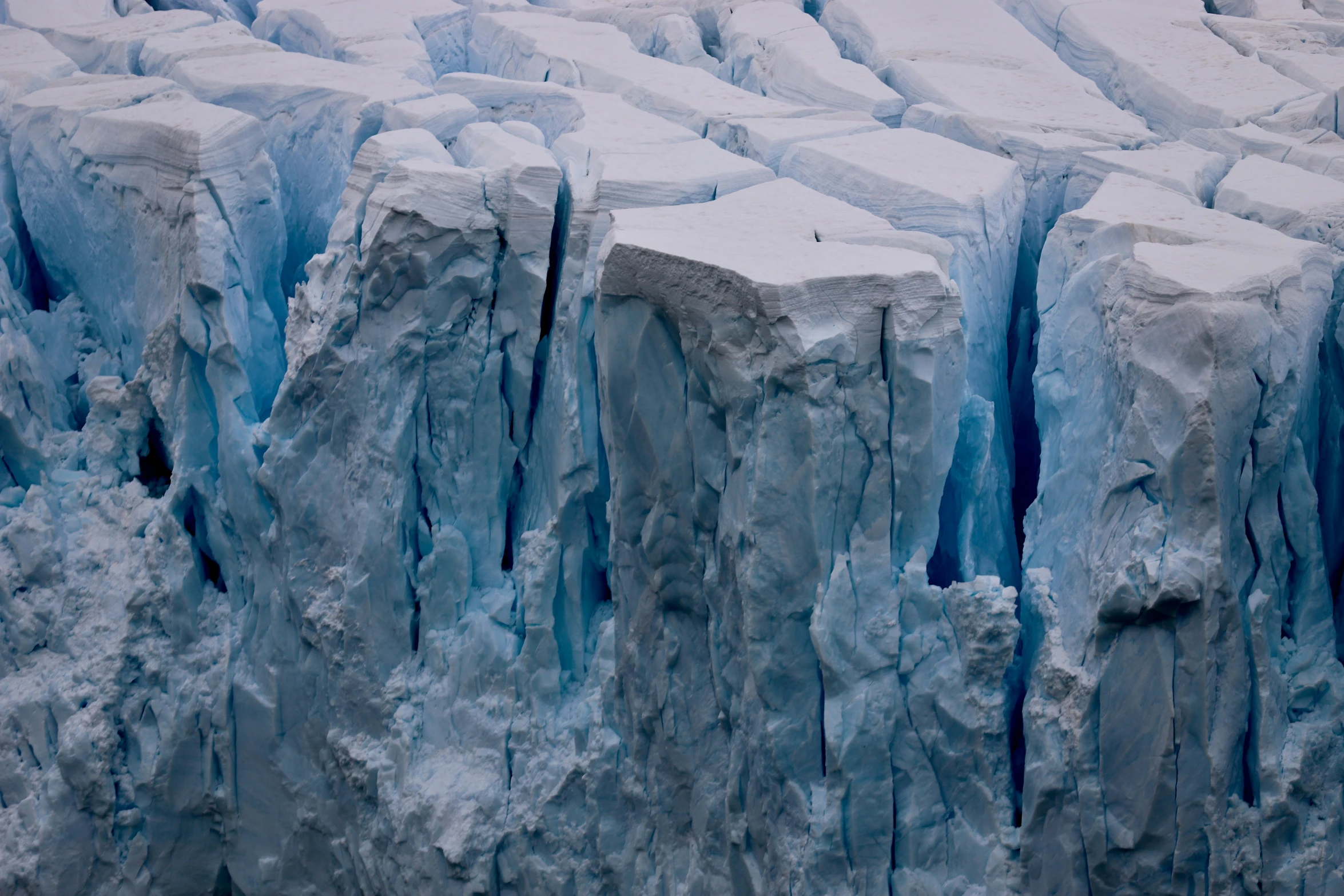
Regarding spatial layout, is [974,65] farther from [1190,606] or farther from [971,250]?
[1190,606]

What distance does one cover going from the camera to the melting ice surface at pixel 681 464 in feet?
10.0

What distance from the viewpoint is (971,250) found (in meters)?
3.60

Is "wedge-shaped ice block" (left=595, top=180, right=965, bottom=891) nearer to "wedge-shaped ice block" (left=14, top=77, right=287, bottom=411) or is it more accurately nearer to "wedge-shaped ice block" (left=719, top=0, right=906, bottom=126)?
"wedge-shaped ice block" (left=719, top=0, right=906, bottom=126)

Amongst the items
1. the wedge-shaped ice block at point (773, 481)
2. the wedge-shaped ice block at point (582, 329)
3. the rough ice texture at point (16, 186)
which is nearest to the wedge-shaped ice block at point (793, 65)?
the wedge-shaped ice block at point (582, 329)

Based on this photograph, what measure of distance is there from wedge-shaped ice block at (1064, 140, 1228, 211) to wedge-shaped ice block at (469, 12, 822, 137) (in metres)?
1.18

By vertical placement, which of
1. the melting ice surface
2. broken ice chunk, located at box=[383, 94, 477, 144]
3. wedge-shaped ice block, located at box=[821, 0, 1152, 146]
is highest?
wedge-shaped ice block, located at box=[821, 0, 1152, 146]

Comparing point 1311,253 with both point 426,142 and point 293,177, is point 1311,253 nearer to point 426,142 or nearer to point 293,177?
point 426,142

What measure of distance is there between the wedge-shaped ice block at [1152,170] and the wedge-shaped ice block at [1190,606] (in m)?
0.73

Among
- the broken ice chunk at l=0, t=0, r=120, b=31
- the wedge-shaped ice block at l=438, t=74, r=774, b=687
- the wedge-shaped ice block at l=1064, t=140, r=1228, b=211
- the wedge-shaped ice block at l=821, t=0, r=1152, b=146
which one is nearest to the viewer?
the wedge-shaped ice block at l=438, t=74, r=774, b=687

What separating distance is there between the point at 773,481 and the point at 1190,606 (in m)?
1.14

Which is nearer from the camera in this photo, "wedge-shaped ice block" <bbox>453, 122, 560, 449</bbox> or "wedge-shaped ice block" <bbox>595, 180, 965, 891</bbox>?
"wedge-shaped ice block" <bbox>595, 180, 965, 891</bbox>

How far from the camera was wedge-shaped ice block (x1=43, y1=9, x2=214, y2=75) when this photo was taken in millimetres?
5543

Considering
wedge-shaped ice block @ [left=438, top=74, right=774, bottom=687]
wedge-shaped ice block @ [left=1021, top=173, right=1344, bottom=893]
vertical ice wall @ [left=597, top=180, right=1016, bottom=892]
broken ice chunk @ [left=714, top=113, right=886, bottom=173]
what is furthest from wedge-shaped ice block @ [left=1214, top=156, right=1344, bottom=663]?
wedge-shaped ice block @ [left=438, top=74, right=774, bottom=687]

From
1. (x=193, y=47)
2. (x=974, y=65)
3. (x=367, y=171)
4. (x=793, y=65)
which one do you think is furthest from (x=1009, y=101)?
(x=193, y=47)
